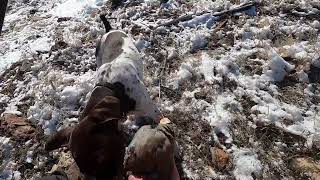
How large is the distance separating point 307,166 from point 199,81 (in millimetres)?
1664

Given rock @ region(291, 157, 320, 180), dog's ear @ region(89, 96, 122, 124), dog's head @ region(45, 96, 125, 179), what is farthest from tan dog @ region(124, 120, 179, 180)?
rock @ region(291, 157, 320, 180)

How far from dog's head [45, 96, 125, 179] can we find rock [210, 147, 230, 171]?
123cm

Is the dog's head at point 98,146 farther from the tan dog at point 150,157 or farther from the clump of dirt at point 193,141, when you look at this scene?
the clump of dirt at point 193,141

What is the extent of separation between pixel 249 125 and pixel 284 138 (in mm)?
396

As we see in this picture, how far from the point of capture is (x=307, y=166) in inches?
158

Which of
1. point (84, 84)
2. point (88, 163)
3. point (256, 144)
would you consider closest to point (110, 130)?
point (88, 163)

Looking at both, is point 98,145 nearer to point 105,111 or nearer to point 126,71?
point 105,111

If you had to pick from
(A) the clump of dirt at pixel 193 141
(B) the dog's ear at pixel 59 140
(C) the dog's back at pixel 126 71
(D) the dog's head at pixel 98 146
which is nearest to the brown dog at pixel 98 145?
(D) the dog's head at pixel 98 146

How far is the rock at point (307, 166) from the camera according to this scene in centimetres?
394

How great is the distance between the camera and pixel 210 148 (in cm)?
431

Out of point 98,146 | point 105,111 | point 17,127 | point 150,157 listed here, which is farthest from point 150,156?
point 17,127

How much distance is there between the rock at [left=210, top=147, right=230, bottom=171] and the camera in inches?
162

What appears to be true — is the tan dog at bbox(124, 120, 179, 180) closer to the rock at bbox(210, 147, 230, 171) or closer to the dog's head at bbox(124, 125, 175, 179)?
the dog's head at bbox(124, 125, 175, 179)

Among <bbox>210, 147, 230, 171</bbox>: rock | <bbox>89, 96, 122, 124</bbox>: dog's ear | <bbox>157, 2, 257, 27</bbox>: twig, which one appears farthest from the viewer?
<bbox>157, 2, 257, 27</bbox>: twig
